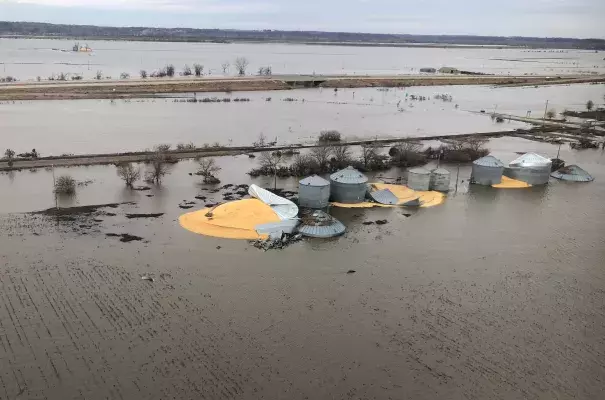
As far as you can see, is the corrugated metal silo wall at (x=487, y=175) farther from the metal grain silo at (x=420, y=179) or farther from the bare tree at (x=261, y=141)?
the bare tree at (x=261, y=141)

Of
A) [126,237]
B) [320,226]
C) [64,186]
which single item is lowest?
A: [126,237]

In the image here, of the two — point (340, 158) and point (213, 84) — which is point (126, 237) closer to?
point (340, 158)

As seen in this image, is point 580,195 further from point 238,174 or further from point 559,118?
point 559,118

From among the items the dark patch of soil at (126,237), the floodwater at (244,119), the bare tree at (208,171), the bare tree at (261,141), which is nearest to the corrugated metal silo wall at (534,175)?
the floodwater at (244,119)

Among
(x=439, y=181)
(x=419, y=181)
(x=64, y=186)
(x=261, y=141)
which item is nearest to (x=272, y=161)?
(x=261, y=141)

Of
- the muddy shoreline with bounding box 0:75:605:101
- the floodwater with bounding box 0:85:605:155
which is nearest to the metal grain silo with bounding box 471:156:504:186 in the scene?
the floodwater with bounding box 0:85:605:155

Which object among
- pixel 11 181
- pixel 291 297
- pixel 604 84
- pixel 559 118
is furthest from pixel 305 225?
pixel 604 84

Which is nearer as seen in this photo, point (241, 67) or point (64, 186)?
point (64, 186)
